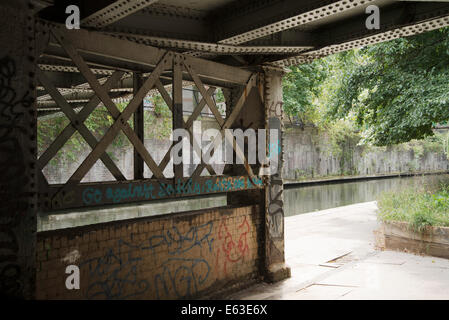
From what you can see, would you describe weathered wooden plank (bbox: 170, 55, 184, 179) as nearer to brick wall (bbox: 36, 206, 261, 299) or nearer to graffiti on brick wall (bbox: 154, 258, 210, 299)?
brick wall (bbox: 36, 206, 261, 299)

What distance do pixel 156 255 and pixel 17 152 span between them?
227 cm

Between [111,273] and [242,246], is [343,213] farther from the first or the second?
[111,273]

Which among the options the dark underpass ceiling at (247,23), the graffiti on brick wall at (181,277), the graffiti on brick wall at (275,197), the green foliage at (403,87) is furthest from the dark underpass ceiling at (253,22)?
the green foliage at (403,87)

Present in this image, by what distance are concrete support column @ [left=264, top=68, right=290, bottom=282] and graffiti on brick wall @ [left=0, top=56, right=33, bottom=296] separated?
165 inches

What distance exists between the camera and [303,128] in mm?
38375

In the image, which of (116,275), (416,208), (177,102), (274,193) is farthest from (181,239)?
(416,208)

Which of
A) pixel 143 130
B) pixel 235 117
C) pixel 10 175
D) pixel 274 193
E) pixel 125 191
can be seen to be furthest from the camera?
pixel 274 193

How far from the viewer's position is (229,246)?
20.1ft

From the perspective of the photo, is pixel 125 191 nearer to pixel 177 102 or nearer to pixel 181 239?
pixel 181 239

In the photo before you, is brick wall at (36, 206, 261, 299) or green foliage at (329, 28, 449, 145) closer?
brick wall at (36, 206, 261, 299)

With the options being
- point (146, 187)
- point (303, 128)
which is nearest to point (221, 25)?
point (146, 187)

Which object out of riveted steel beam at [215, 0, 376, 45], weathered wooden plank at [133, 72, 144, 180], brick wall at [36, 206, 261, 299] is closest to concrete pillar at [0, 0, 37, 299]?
brick wall at [36, 206, 261, 299]

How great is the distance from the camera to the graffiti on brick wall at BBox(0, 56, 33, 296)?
3307 millimetres

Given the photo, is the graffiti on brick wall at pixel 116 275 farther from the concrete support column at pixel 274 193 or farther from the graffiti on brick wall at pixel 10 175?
the concrete support column at pixel 274 193
